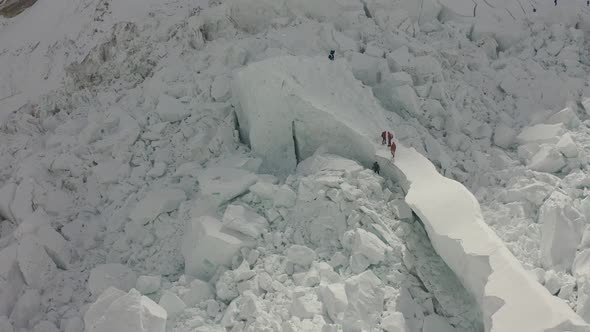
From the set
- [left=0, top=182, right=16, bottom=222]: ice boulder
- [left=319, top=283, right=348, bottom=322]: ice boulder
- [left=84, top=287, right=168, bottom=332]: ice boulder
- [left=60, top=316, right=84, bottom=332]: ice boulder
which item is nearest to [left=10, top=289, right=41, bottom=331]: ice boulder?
[left=60, top=316, right=84, bottom=332]: ice boulder

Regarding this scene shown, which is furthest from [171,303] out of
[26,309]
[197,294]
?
[26,309]

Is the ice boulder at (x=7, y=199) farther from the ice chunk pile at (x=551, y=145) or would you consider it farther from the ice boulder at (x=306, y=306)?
the ice chunk pile at (x=551, y=145)

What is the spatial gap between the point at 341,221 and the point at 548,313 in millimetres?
1396

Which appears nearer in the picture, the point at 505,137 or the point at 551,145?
the point at 551,145

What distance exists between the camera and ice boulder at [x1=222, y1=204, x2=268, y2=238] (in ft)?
12.0

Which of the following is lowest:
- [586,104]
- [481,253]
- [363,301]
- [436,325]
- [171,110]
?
[586,104]

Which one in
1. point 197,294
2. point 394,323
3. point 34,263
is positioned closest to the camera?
point 394,323

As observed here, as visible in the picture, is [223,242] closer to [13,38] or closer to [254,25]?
[254,25]

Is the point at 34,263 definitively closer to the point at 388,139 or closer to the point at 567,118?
the point at 388,139

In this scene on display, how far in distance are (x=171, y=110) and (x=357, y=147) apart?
1.78 metres

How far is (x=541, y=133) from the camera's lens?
4.39 meters

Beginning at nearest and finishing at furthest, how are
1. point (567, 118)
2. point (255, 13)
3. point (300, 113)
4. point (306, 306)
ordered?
point (306, 306) < point (300, 113) < point (567, 118) < point (255, 13)

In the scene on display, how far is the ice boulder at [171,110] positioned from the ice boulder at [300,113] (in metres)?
0.64

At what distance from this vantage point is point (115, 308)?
3115 millimetres
